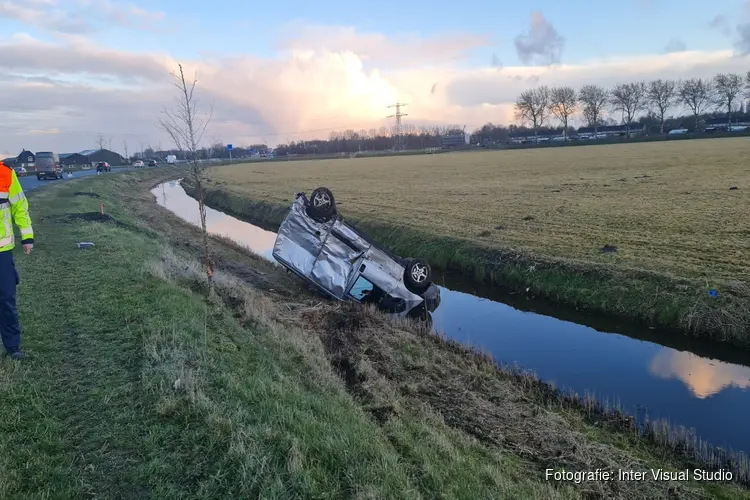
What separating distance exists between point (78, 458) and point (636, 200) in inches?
1039

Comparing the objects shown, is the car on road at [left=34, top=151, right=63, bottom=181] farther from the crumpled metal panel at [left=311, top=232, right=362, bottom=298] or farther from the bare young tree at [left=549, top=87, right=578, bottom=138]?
the bare young tree at [left=549, top=87, right=578, bottom=138]

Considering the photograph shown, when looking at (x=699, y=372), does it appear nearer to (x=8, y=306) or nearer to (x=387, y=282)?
(x=387, y=282)

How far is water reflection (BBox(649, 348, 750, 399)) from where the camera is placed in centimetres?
918

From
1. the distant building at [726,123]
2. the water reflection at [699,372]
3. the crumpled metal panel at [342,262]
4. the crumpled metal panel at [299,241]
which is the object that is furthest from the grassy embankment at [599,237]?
the distant building at [726,123]

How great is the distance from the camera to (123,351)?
713 centimetres

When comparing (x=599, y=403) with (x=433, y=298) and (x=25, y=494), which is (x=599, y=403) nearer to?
(x=433, y=298)

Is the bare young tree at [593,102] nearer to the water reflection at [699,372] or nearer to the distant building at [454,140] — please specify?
the distant building at [454,140]

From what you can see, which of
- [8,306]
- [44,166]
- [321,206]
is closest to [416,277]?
[321,206]

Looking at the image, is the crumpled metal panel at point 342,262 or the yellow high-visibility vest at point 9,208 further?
the crumpled metal panel at point 342,262

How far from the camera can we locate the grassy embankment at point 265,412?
4578 mm

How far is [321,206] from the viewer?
13.8 m

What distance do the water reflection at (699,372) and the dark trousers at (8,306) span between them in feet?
35.4

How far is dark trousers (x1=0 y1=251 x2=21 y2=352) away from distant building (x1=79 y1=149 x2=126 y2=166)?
126 meters

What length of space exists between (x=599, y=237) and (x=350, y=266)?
964 centimetres
